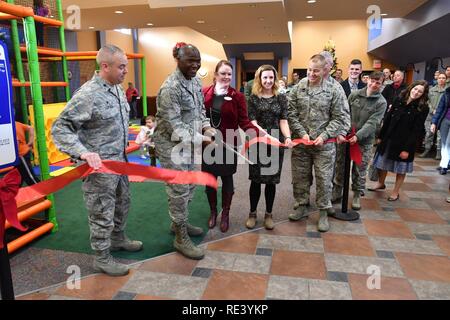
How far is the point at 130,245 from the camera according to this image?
105 inches

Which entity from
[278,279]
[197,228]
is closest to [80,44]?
[197,228]

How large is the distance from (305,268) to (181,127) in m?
1.36

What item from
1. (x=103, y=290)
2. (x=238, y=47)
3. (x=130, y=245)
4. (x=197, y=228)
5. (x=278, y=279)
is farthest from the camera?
(x=238, y=47)

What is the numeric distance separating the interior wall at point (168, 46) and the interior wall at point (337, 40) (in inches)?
151

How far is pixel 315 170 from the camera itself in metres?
3.11

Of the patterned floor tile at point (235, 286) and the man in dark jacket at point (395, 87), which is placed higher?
the man in dark jacket at point (395, 87)

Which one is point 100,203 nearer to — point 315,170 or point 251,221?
point 251,221

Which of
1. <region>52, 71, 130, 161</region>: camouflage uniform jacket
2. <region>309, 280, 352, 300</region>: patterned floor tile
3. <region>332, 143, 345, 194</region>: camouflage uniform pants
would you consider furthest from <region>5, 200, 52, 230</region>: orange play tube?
<region>332, 143, 345, 194</region>: camouflage uniform pants

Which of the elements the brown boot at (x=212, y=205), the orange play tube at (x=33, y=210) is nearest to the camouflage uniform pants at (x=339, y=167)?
the brown boot at (x=212, y=205)

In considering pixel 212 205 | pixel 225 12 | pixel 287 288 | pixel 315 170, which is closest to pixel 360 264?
pixel 287 288

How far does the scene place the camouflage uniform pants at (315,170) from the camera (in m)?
3.03

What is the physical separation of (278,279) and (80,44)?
1298 cm

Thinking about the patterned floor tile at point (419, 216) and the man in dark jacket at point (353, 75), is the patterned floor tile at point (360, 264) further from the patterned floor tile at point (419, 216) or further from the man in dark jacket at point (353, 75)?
the man in dark jacket at point (353, 75)
